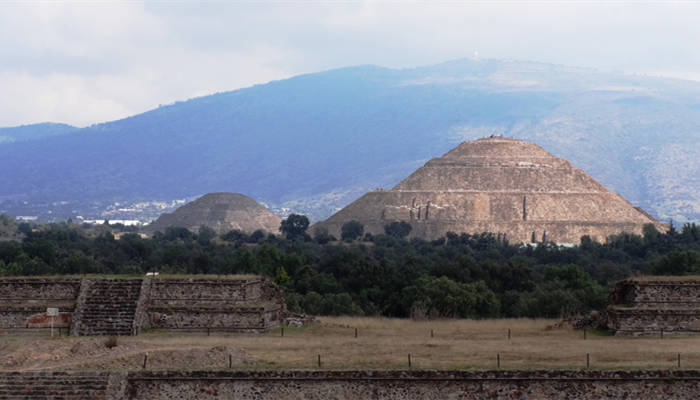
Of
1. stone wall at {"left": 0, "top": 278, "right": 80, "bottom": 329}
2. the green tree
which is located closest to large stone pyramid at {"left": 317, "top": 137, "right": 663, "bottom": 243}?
the green tree

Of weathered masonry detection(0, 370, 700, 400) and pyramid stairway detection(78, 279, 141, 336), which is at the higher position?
pyramid stairway detection(78, 279, 141, 336)

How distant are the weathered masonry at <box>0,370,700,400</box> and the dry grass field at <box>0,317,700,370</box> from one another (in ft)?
2.72

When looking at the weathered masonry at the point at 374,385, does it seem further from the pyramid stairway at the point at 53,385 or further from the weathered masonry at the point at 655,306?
the weathered masonry at the point at 655,306

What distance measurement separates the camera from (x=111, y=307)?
4216 centimetres

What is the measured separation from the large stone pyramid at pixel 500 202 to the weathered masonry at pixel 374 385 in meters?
129

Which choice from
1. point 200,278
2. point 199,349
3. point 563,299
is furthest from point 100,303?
point 563,299

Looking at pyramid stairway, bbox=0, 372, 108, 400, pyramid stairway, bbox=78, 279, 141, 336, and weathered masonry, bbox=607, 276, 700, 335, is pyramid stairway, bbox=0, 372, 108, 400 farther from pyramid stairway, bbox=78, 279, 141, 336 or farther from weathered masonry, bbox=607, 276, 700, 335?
weathered masonry, bbox=607, 276, 700, 335

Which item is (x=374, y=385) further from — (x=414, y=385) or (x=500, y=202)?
(x=500, y=202)

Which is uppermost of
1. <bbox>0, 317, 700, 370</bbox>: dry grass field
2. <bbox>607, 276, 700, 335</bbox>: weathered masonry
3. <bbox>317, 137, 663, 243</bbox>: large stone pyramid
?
<bbox>317, 137, 663, 243</bbox>: large stone pyramid

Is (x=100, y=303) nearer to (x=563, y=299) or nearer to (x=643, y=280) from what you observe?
(x=643, y=280)

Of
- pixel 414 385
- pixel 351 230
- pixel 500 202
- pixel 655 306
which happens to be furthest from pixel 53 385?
pixel 500 202

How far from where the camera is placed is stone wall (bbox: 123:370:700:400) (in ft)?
99.6

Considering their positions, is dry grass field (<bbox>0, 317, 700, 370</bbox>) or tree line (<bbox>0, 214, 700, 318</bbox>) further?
tree line (<bbox>0, 214, 700, 318</bbox>)

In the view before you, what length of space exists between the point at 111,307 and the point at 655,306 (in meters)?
19.3
